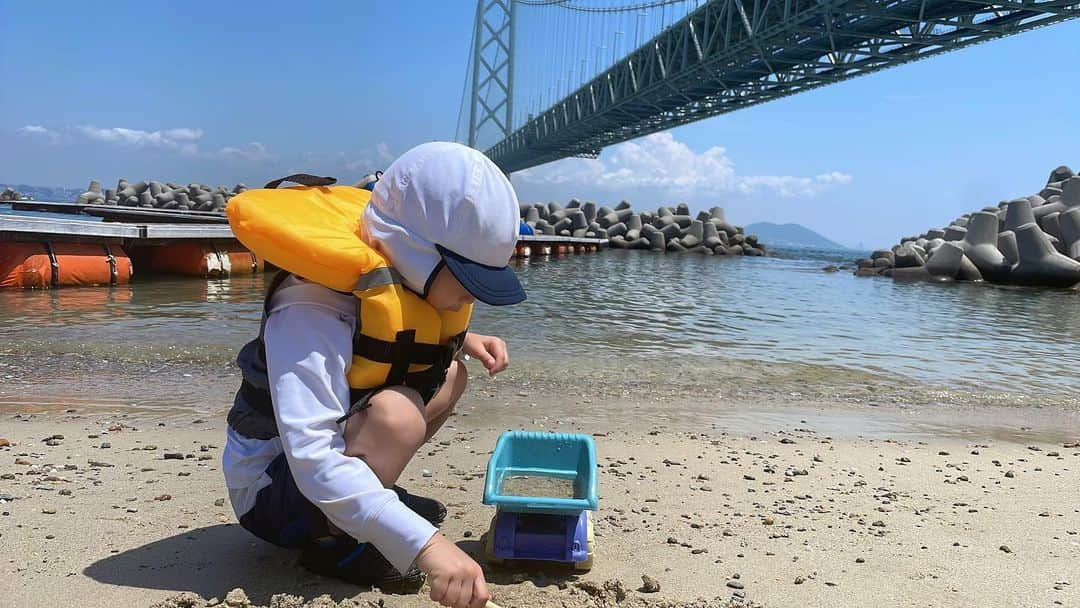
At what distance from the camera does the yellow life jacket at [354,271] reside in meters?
1.47

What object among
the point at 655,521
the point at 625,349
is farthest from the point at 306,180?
the point at 625,349

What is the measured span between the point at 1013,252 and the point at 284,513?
25.0 meters

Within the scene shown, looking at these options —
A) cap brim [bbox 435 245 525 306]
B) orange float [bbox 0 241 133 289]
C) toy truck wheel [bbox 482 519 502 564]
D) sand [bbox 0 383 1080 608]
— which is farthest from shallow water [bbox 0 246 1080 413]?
cap brim [bbox 435 245 525 306]

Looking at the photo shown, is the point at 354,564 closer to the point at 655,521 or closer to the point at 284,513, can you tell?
the point at 284,513

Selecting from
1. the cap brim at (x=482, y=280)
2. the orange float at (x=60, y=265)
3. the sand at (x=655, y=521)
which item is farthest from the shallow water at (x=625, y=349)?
the cap brim at (x=482, y=280)

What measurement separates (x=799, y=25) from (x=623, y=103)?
508 inches

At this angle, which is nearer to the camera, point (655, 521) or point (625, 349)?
point (655, 521)

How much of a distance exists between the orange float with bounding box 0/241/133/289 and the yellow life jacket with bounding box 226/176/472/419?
8342 millimetres

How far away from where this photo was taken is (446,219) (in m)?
1.47

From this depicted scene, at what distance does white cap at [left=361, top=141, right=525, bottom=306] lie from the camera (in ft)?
4.85

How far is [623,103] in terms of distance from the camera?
3312 centimetres

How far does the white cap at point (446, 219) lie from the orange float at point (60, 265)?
859 cm

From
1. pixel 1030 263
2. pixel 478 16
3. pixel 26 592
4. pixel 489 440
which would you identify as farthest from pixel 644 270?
pixel 478 16

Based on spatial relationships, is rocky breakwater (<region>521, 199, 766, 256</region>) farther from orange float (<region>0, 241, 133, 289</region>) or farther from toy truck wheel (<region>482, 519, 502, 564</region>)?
toy truck wheel (<region>482, 519, 502, 564</region>)
